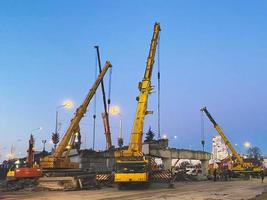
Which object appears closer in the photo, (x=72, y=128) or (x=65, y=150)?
(x=72, y=128)

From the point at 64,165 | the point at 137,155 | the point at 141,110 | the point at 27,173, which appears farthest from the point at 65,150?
the point at 141,110

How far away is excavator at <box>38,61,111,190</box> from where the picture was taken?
126ft

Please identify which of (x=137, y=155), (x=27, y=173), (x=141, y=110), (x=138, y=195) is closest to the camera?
(x=138, y=195)

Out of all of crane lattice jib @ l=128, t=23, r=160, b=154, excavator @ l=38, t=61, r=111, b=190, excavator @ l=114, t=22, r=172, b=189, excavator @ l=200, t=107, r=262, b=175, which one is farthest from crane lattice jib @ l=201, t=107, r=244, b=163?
excavator @ l=114, t=22, r=172, b=189

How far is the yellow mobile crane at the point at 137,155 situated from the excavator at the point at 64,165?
4.85m

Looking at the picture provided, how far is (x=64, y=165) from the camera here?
143ft

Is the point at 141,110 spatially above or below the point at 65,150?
above

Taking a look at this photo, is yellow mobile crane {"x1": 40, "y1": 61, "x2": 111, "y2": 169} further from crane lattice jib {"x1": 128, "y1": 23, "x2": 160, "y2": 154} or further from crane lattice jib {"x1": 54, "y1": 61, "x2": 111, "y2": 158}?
crane lattice jib {"x1": 128, "y1": 23, "x2": 160, "y2": 154}

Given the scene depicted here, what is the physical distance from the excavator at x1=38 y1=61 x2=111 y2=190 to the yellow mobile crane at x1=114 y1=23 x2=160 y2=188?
4846 mm

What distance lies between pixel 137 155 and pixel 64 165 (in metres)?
9.31

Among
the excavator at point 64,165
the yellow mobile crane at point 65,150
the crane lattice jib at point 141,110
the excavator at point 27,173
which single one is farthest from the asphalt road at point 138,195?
the yellow mobile crane at point 65,150

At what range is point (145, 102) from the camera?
40.5 meters

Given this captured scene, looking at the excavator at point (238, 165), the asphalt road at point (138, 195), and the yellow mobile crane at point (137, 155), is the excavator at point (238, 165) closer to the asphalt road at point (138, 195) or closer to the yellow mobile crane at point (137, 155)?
the yellow mobile crane at point (137, 155)

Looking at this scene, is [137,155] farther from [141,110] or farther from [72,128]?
[72,128]
